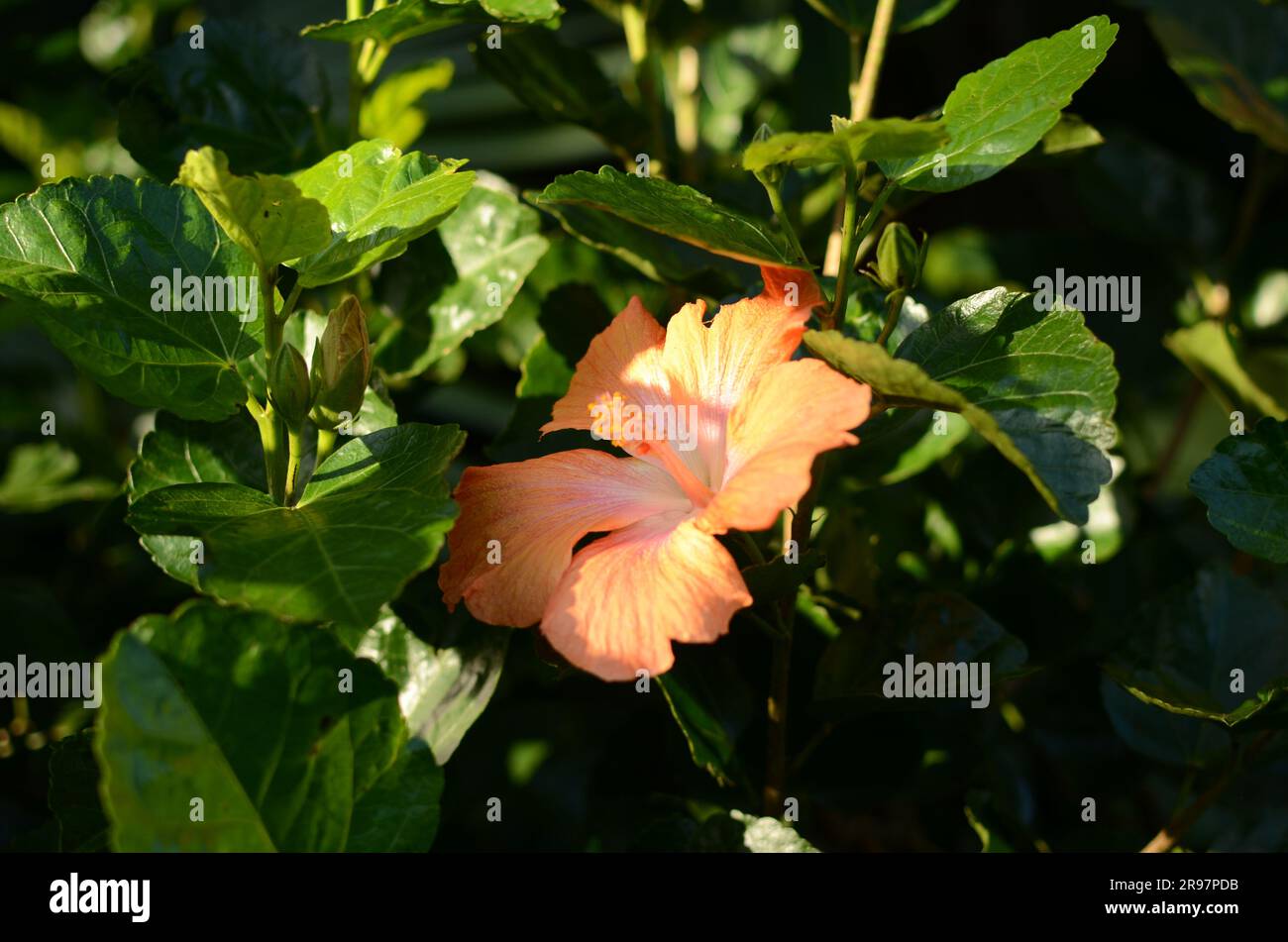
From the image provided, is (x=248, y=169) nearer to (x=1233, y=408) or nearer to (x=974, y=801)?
(x=974, y=801)

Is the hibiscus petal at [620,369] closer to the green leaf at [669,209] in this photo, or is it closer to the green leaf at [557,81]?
the green leaf at [669,209]

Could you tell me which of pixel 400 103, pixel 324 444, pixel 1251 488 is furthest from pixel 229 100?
pixel 1251 488

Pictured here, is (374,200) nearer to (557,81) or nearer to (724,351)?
(724,351)

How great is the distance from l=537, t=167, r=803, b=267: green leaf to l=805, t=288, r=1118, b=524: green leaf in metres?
0.09

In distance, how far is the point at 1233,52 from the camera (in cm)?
136

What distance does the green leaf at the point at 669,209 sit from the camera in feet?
2.56

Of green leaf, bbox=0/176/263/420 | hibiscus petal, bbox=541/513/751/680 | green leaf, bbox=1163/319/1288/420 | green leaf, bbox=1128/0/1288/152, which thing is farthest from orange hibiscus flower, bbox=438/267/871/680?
green leaf, bbox=1128/0/1288/152

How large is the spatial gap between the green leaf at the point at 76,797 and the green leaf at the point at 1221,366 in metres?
1.12

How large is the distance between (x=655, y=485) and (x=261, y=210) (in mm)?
342

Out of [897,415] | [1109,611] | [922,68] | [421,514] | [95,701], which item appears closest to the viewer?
[421,514]

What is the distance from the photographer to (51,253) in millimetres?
828

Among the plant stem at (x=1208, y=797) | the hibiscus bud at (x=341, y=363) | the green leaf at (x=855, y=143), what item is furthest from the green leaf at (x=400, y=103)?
the plant stem at (x=1208, y=797)
